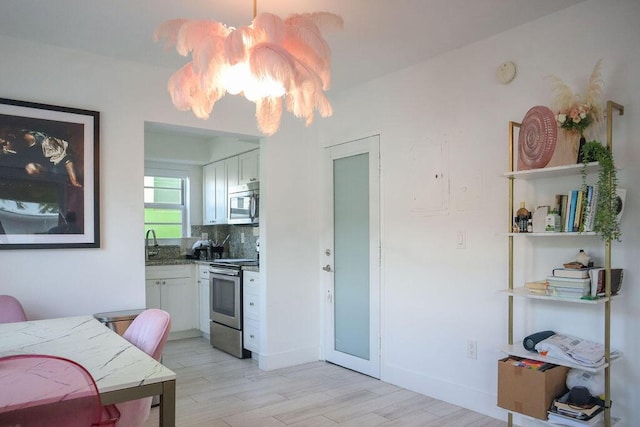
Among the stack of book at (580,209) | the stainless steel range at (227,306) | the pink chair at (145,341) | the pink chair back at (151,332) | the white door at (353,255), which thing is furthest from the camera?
the stainless steel range at (227,306)

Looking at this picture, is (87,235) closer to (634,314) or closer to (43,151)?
(43,151)

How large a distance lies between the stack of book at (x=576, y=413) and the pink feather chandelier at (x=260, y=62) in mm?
1898

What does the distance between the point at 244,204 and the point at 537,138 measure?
3.33 metres

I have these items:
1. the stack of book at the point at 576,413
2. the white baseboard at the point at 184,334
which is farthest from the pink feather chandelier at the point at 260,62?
the white baseboard at the point at 184,334

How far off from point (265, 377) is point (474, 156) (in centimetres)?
251

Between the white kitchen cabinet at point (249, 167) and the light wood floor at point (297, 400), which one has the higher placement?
the white kitchen cabinet at point (249, 167)

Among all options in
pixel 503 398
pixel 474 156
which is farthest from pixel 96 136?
pixel 503 398

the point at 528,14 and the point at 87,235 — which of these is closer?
the point at 528,14

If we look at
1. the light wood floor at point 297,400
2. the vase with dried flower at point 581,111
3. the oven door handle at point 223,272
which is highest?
the vase with dried flower at point 581,111

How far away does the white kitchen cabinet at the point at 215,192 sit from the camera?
18.4 feet

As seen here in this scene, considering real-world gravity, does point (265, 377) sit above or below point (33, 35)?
below

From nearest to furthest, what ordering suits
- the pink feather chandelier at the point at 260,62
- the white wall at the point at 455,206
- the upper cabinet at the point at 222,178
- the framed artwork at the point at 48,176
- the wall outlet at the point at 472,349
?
the pink feather chandelier at the point at 260,62
the white wall at the point at 455,206
the framed artwork at the point at 48,176
the wall outlet at the point at 472,349
the upper cabinet at the point at 222,178

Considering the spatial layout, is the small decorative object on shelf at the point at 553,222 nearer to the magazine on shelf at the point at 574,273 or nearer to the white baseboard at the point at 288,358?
the magazine on shelf at the point at 574,273

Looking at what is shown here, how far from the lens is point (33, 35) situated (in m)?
3.00
